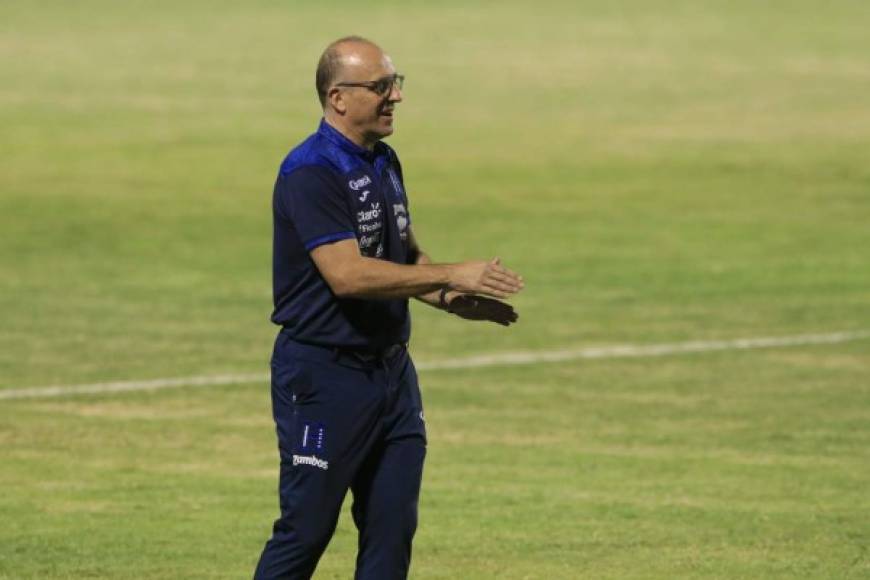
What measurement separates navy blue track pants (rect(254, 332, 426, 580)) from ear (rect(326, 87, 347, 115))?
2.82 feet

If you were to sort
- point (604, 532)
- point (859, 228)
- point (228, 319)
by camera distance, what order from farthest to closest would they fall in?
point (859, 228), point (228, 319), point (604, 532)

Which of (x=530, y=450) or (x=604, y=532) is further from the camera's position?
(x=530, y=450)

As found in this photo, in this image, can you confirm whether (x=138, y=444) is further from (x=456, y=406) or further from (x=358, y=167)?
(x=358, y=167)

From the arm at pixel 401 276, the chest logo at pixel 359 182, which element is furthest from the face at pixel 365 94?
the arm at pixel 401 276

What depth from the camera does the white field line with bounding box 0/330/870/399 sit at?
16.6 metres

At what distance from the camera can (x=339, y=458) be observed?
8.69m

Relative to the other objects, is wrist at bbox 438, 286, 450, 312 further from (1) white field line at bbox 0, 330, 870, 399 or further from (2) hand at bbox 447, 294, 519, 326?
(1) white field line at bbox 0, 330, 870, 399

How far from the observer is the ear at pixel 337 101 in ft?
28.6

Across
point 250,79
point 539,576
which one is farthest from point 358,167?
point 250,79

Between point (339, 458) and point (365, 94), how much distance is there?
51.8 inches

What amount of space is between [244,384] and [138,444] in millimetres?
2344

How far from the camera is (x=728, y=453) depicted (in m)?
14.3

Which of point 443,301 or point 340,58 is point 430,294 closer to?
point 443,301

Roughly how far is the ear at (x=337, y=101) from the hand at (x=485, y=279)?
74 centimetres
